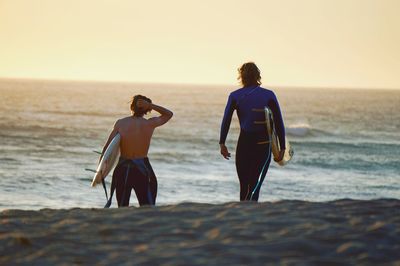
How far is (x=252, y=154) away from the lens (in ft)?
34.5

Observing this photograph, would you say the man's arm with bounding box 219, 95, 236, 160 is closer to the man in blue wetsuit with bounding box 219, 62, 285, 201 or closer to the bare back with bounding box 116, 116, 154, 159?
the man in blue wetsuit with bounding box 219, 62, 285, 201

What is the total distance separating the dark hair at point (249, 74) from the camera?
Result: 412 inches

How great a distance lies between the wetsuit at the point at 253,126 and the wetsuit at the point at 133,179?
0.83 m

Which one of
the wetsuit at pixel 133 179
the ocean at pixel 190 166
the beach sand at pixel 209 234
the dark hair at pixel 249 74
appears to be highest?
the dark hair at pixel 249 74

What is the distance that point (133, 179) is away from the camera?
414 inches

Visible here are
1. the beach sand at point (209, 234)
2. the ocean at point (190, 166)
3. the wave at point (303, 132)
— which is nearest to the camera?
the beach sand at point (209, 234)

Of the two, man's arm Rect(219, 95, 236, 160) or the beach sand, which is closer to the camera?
the beach sand

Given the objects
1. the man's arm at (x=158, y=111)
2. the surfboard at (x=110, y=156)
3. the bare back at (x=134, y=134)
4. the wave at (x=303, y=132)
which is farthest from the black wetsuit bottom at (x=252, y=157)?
the wave at (x=303, y=132)

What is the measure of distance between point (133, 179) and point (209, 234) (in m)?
1.85

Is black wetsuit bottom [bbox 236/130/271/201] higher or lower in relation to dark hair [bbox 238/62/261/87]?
lower

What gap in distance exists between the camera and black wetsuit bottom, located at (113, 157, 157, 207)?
1050cm

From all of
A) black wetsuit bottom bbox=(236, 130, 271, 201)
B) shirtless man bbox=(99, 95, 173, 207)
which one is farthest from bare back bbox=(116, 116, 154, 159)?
black wetsuit bottom bbox=(236, 130, 271, 201)

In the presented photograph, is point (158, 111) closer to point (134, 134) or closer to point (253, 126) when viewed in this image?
point (134, 134)

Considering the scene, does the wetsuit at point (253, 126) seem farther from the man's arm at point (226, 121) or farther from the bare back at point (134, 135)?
the bare back at point (134, 135)
